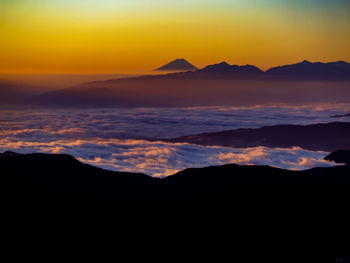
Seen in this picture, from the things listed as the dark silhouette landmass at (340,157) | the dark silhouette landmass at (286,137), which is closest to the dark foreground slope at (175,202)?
the dark silhouette landmass at (340,157)

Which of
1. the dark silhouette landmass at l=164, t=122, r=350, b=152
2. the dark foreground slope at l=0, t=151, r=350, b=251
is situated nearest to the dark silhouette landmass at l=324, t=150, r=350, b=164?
the dark foreground slope at l=0, t=151, r=350, b=251

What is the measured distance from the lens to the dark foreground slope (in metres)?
18.1

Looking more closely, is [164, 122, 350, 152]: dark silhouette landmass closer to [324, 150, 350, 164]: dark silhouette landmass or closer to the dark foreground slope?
[324, 150, 350, 164]: dark silhouette landmass

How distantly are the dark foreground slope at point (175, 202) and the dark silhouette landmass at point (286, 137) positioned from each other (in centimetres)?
7640

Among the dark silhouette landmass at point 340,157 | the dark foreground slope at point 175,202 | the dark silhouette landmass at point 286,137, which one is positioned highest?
the dark foreground slope at point 175,202

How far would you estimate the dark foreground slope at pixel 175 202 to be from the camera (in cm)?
1808

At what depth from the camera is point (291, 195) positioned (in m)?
21.3

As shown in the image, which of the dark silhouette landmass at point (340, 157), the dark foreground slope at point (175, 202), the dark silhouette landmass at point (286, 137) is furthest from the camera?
the dark silhouette landmass at point (286, 137)

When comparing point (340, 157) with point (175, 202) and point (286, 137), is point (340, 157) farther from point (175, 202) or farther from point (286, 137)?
point (286, 137)

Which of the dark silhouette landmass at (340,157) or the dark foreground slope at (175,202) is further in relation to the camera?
the dark silhouette landmass at (340,157)

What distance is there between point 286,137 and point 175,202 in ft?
313

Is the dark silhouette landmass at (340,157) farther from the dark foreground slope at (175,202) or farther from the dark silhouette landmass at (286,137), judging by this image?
the dark silhouette landmass at (286,137)

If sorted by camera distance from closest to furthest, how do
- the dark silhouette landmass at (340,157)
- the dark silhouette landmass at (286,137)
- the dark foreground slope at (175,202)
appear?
the dark foreground slope at (175,202), the dark silhouette landmass at (340,157), the dark silhouette landmass at (286,137)

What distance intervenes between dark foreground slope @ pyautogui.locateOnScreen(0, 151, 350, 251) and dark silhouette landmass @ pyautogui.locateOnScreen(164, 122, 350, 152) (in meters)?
76.4
